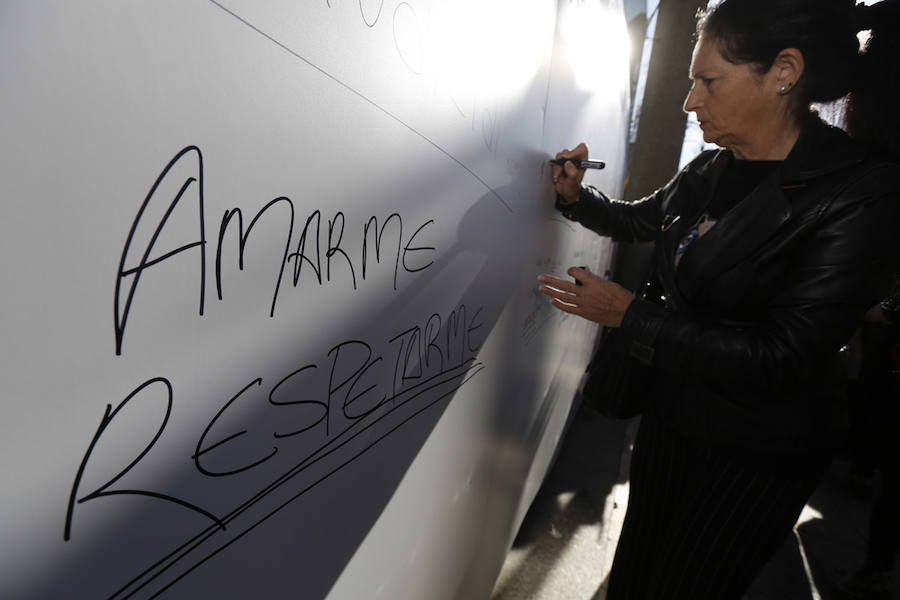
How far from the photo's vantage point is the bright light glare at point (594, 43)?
1.14 meters

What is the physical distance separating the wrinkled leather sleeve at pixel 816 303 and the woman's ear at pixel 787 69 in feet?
0.73

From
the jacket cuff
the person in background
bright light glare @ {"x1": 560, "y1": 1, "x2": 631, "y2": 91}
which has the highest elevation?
bright light glare @ {"x1": 560, "y1": 1, "x2": 631, "y2": 91}

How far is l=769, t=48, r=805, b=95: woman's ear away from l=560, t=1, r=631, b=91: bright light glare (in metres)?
0.45

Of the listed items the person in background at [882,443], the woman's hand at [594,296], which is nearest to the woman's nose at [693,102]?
the woman's hand at [594,296]

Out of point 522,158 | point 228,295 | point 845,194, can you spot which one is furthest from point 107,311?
point 845,194

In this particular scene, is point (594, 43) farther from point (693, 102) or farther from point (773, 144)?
point (773, 144)

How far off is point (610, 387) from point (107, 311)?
3.46 feet

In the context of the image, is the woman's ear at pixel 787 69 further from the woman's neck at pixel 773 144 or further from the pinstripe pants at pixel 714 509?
the pinstripe pants at pixel 714 509

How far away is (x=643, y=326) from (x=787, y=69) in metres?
0.52

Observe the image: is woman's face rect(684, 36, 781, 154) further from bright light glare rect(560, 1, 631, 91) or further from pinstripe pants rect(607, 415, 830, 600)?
pinstripe pants rect(607, 415, 830, 600)

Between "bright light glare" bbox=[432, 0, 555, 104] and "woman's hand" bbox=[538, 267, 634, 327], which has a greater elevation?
"bright light glare" bbox=[432, 0, 555, 104]

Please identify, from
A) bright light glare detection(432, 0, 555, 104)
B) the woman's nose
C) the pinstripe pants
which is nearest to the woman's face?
the woman's nose

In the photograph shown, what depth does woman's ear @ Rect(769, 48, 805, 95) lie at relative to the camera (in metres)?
0.80

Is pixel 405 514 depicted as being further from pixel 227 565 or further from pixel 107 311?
pixel 107 311
